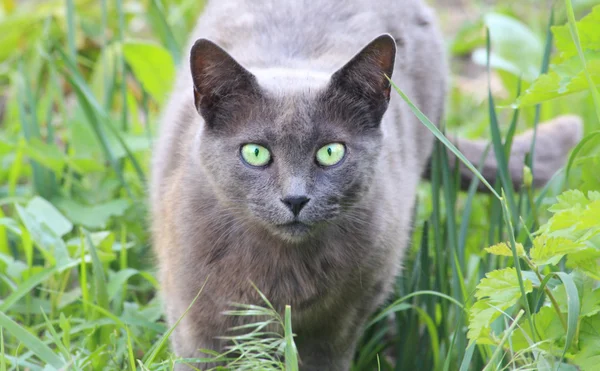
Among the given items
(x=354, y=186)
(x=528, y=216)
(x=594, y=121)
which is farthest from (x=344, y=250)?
(x=594, y=121)

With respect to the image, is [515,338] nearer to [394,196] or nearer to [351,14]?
[394,196]

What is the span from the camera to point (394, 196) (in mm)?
2443

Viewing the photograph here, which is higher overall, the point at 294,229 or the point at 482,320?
the point at 294,229

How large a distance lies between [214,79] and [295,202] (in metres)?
0.39

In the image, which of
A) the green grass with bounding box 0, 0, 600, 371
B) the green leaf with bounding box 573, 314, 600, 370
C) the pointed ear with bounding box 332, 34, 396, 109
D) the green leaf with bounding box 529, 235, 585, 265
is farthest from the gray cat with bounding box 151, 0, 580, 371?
the green leaf with bounding box 573, 314, 600, 370

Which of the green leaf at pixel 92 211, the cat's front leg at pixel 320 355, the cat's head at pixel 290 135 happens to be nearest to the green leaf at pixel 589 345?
the cat's head at pixel 290 135

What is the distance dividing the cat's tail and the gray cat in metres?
0.68

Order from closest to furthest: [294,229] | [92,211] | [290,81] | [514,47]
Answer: [294,229]
[290,81]
[92,211]
[514,47]

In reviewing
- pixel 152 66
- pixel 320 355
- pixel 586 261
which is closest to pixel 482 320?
pixel 586 261

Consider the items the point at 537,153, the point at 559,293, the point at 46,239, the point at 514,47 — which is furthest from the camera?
the point at 514,47

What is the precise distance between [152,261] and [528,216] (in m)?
1.26

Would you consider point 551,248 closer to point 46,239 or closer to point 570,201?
point 570,201

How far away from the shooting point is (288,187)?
195 cm

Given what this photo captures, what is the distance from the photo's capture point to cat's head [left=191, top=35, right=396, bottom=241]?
6.55ft
